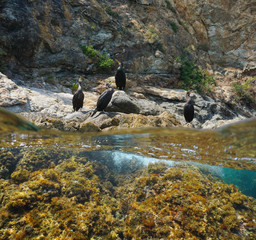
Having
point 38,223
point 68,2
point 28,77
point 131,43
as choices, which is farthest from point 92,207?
point 68,2

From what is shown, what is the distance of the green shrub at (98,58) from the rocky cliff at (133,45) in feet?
0.27

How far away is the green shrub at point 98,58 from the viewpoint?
15773mm

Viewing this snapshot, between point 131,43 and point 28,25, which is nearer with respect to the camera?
point 28,25

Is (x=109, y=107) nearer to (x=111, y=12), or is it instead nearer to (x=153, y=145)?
(x=153, y=145)

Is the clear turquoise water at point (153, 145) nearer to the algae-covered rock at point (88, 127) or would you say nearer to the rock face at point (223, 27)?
the algae-covered rock at point (88, 127)

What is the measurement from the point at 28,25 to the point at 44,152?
33.8 ft

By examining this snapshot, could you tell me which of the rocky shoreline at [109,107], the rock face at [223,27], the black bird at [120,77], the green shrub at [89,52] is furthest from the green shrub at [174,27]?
the black bird at [120,77]

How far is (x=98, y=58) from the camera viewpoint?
16.0 m

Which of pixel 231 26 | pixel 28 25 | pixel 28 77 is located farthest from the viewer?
pixel 231 26

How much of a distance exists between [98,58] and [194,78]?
352 inches

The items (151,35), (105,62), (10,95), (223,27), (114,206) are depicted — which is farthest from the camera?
(223,27)

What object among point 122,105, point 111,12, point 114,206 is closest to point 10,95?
point 122,105

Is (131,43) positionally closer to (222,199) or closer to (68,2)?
(68,2)

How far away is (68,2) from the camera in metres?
17.4
